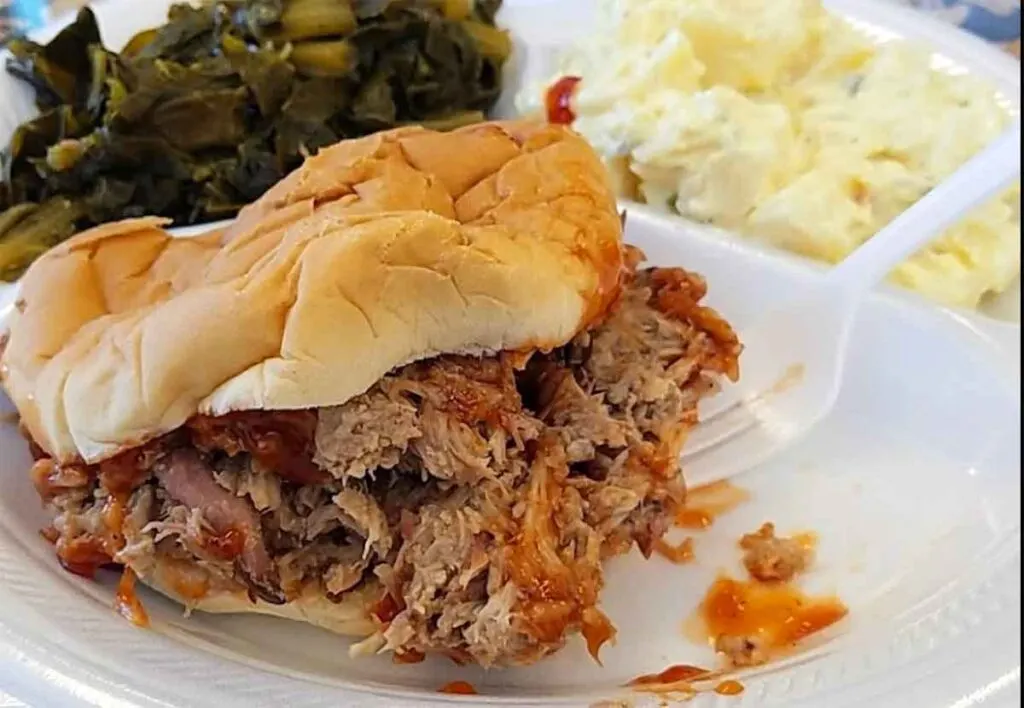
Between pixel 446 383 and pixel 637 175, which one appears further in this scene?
pixel 637 175

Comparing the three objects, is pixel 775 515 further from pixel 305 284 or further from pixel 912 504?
pixel 305 284

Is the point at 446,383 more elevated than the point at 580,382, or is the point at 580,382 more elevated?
the point at 446,383

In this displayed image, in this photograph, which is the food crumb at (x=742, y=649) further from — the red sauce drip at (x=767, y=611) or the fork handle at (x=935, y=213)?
the fork handle at (x=935, y=213)

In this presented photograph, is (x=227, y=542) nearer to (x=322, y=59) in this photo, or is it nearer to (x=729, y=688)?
(x=729, y=688)

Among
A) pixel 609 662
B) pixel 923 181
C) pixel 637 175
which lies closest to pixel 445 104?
pixel 637 175

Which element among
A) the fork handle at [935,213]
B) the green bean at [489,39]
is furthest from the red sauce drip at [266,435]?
the green bean at [489,39]

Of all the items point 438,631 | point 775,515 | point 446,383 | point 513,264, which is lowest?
point 775,515

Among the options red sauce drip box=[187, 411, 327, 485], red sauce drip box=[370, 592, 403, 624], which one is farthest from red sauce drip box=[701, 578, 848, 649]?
red sauce drip box=[187, 411, 327, 485]
